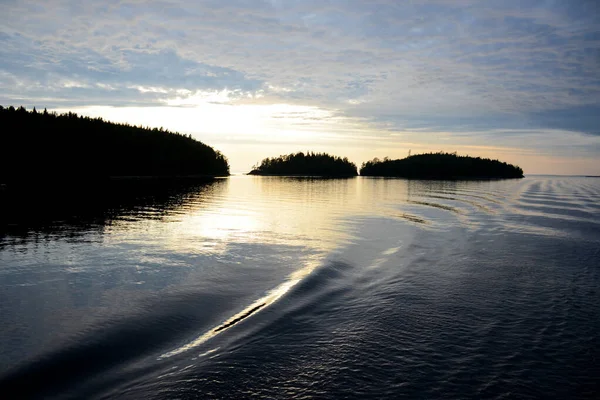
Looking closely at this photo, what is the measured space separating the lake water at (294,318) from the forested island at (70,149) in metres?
95.7

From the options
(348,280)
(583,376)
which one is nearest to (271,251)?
(348,280)

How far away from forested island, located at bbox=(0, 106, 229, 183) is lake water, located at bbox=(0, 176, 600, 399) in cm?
9567

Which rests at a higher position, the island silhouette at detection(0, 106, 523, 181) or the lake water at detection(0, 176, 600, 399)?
the island silhouette at detection(0, 106, 523, 181)

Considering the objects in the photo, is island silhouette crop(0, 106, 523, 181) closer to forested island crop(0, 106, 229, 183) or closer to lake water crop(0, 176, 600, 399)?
forested island crop(0, 106, 229, 183)

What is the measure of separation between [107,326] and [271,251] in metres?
10.7

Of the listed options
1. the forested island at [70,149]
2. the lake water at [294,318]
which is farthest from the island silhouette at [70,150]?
the lake water at [294,318]

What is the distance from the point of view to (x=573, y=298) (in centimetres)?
A: 1276

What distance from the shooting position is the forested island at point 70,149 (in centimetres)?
10662

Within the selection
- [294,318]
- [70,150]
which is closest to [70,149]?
[70,150]

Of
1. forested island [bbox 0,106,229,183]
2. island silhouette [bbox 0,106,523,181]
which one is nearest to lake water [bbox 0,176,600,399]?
island silhouette [bbox 0,106,523,181]

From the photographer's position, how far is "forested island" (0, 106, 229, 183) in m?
107

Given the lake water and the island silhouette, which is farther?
the island silhouette

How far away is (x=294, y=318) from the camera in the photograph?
35.7 feet

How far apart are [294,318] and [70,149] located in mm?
140666
